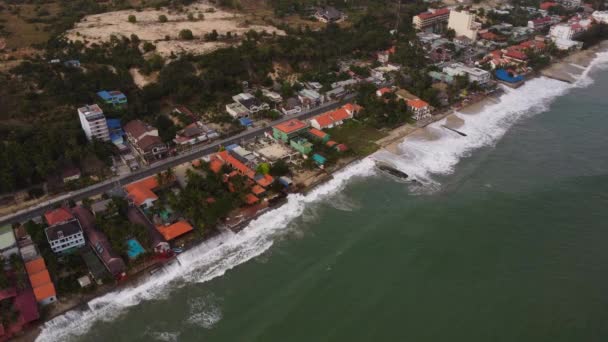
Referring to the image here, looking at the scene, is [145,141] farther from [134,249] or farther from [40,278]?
[40,278]

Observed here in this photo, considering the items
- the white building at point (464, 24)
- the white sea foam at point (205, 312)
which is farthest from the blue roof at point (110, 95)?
the white building at point (464, 24)

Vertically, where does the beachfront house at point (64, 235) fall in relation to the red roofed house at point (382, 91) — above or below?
below

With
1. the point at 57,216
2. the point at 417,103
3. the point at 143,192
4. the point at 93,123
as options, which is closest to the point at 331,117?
the point at 417,103

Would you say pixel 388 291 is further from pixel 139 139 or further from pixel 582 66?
pixel 582 66

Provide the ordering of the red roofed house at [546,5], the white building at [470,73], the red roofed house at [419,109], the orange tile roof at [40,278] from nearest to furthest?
the orange tile roof at [40,278] → the red roofed house at [419,109] → the white building at [470,73] → the red roofed house at [546,5]

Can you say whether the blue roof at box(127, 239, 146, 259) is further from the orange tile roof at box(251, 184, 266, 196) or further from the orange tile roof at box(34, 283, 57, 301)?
the orange tile roof at box(251, 184, 266, 196)

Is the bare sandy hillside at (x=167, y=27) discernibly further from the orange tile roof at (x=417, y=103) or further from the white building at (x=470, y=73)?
the white building at (x=470, y=73)

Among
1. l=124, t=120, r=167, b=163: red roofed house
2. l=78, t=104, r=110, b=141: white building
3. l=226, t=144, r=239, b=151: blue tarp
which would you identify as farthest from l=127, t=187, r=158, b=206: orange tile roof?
l=226, t=144, r=239, b=151: blue tarp
